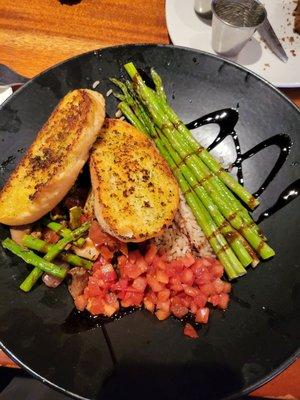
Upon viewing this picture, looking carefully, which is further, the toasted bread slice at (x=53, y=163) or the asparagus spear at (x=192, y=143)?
the asparagus spear at (x=192, y=143)

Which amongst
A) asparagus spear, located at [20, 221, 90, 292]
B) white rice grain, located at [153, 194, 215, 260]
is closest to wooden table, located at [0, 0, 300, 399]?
white rice grain, located at [153, 194, 215, 260]

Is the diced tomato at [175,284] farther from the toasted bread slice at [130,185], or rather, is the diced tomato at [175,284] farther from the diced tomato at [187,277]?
the toasted bread slice at [130,185]

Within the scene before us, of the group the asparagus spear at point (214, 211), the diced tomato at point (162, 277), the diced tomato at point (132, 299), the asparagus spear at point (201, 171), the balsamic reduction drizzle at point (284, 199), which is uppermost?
the balsamic reduction drizzle at point (284, 199)

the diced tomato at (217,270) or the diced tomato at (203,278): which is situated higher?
the diced tomato at (217,270)

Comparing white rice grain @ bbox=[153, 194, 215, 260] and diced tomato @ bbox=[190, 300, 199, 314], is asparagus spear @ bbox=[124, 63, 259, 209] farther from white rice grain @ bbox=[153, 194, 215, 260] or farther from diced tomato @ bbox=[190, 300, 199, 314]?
diced tomato @ bbox=[190, 300, 199, 314]

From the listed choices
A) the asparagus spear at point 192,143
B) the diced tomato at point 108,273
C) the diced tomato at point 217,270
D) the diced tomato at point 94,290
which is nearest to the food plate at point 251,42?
the asparagus spear at point 192,143

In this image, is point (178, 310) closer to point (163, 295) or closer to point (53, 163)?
point (163, 295)

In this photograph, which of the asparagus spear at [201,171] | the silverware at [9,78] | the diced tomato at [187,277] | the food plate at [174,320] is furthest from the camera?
the silverware at [9,78]

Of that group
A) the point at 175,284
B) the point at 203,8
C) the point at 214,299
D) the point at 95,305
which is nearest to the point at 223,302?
the point at 214,299
